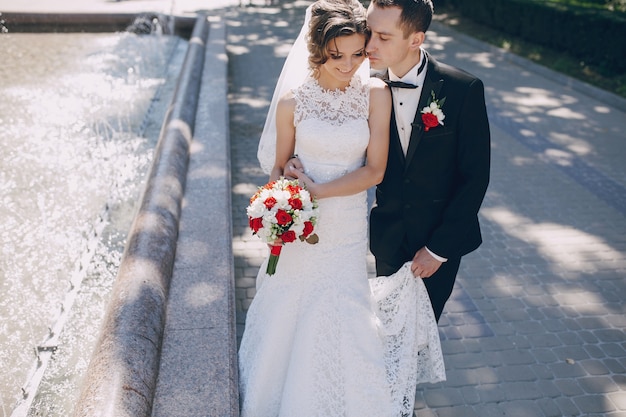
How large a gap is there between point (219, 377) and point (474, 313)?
2.38 meters

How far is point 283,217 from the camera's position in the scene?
2.90m

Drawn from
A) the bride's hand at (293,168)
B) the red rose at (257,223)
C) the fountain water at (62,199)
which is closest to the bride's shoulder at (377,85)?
the bride's hand at (293,168)

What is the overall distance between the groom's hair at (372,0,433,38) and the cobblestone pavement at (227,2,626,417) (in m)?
2.36

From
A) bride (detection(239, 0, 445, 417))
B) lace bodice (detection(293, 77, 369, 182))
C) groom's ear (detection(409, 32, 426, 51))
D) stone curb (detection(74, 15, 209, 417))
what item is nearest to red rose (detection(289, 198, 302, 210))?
bride (detection(239, 0, 445, 417))

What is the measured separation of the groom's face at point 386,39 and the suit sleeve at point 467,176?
412 mm

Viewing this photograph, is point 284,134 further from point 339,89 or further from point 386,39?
point 386,39

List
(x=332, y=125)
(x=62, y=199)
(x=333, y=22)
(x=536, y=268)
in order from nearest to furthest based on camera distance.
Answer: (x=333, y=22), (x=332, y=125), (x=536, y=268), (x=62, y=199)

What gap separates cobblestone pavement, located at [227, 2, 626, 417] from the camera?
12.8ft

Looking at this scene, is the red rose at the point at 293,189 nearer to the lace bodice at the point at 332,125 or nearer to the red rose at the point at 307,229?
the red rose at the point at 307,229

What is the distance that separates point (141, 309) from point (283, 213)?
118 centimetres

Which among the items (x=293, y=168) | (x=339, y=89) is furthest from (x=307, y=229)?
(x=339, y=89)

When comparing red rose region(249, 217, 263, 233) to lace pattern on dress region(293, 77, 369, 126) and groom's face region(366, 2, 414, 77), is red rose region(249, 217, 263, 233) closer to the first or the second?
lace pattern on dress region(293, 77, 369, 126)

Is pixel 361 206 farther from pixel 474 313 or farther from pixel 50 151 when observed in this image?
pixel 50 151

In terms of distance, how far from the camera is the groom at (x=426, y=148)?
2.92 metres
